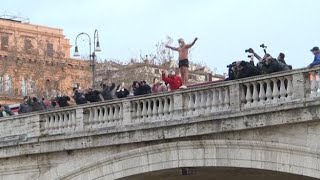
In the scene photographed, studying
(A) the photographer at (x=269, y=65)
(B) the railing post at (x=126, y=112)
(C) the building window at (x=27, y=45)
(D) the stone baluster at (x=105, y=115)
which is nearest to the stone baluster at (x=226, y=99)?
(A) the photographer at (x=269, y=65)

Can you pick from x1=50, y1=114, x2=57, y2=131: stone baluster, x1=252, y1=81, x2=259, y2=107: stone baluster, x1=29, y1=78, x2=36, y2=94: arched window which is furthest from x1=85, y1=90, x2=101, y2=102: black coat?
x1=29, y1=78, x2=36, y2=94: arched window

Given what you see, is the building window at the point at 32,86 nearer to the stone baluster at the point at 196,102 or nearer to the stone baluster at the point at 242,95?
the stone baluster at the point at 196,102

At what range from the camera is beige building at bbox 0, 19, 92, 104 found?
80.2 m

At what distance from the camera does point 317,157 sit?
25.9m

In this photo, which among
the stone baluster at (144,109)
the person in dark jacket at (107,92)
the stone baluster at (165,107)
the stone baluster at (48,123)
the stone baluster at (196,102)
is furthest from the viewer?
the stone baluster at (48,123)

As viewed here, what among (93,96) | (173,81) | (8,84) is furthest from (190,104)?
(8,84)

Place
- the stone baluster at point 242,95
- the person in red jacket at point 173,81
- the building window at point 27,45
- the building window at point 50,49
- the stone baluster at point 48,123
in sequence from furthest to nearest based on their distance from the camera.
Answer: the building window at point 27,45 < the building window at point 50,49 < the stone baluster at point 48,123 < the person in red jacket at point 173,81 < the stone baluster at point 242,95

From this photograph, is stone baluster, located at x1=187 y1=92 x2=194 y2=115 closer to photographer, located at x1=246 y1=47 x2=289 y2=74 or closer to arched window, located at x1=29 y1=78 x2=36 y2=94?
photographer, located at x1=246 y1=47 x2=289 y2=74

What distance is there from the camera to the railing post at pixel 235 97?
2797 cm

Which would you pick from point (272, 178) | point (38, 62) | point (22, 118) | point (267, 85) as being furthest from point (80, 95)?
point (38, 62)

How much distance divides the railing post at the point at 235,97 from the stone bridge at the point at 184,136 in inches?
0.9

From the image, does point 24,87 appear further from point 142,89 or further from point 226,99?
A: point 226,99

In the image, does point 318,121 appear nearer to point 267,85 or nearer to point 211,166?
point 267,85

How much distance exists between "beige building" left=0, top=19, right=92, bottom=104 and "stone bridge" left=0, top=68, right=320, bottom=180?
1658 inches
